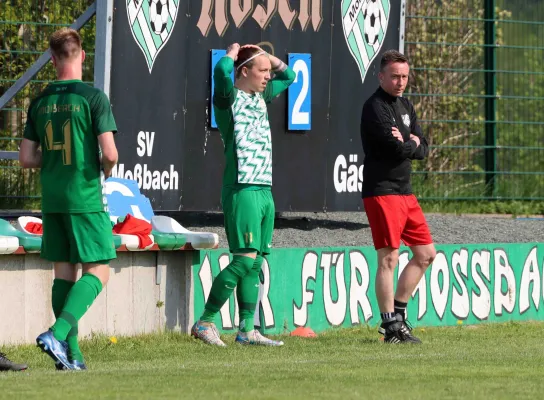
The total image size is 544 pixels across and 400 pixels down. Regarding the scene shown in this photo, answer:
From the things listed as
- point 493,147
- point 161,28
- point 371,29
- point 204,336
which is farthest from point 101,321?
point 493,147

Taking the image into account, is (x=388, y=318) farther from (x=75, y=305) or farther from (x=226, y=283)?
(x=75, y=305)

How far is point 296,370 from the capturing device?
7523 millimetres

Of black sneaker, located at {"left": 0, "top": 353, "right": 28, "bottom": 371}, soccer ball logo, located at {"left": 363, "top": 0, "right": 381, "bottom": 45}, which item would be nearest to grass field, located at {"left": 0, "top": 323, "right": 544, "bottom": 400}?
black sneaker, located at {"left": 0, "top": 353, "right": 28, "bottom": 371}

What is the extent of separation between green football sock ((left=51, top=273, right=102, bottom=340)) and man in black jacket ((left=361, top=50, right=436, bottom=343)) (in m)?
2.63

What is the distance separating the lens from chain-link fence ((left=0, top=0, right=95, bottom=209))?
40.3ft

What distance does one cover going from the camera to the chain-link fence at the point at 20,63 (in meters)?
12.3

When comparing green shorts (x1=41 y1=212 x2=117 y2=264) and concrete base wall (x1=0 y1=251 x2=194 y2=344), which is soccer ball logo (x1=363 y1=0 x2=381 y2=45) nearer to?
concrete base wall (x1=0 y1=251 x2=194 y2=344)

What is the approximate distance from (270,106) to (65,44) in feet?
16.4

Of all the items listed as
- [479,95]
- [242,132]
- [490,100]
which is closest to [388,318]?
[242,132]

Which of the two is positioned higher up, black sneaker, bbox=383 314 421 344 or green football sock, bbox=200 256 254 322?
green football sock, bbox=200 256 254 322

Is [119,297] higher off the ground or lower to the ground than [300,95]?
lower

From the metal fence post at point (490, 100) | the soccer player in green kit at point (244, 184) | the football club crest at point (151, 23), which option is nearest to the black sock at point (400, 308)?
the soccer player in green kit at point (244, 184)

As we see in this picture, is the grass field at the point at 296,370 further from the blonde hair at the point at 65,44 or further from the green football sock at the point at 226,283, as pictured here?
the blonde hair at the point at 65,44

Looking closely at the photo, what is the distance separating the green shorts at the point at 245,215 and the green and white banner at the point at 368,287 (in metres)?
1.02
